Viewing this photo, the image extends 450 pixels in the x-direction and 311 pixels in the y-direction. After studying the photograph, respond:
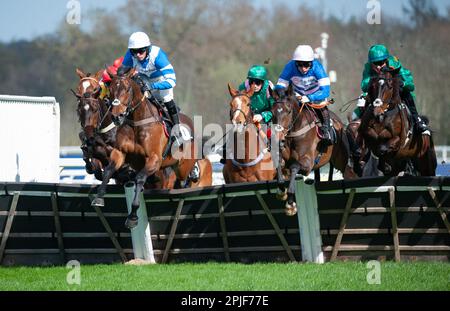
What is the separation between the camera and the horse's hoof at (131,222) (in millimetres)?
11625

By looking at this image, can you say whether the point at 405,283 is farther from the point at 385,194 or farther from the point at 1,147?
the point at 1,147

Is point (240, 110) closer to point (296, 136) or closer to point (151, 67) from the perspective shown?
point (296, 136)

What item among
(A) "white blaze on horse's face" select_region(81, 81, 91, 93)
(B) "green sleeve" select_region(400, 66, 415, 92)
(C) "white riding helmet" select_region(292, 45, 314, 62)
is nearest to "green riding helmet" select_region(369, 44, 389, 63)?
(B) "green sleeve" select_region(400, 66, 415, 92)

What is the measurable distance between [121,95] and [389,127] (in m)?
3.60

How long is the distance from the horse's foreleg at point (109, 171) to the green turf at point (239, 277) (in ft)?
2.85

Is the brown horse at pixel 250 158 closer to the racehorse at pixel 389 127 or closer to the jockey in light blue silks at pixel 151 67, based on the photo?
the jockey in light blue silks at pixel 151 67

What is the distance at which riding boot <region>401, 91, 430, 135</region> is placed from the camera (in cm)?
1284

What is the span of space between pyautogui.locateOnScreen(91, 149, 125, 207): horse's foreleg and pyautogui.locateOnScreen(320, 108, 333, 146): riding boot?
276 centimetres

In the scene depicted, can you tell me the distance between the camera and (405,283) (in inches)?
368

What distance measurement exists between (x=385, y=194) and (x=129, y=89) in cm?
372

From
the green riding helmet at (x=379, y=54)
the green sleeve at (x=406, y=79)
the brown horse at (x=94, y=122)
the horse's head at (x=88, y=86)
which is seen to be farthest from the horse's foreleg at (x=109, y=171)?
the green sleeve at (x=406, y=79)

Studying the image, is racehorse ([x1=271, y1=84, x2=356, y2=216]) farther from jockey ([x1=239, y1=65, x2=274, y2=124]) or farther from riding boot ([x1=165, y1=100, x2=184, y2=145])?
riding boot ([x1=165, y1=100, x2=184, y2=145])

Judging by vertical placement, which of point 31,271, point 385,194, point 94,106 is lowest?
point 31,271
